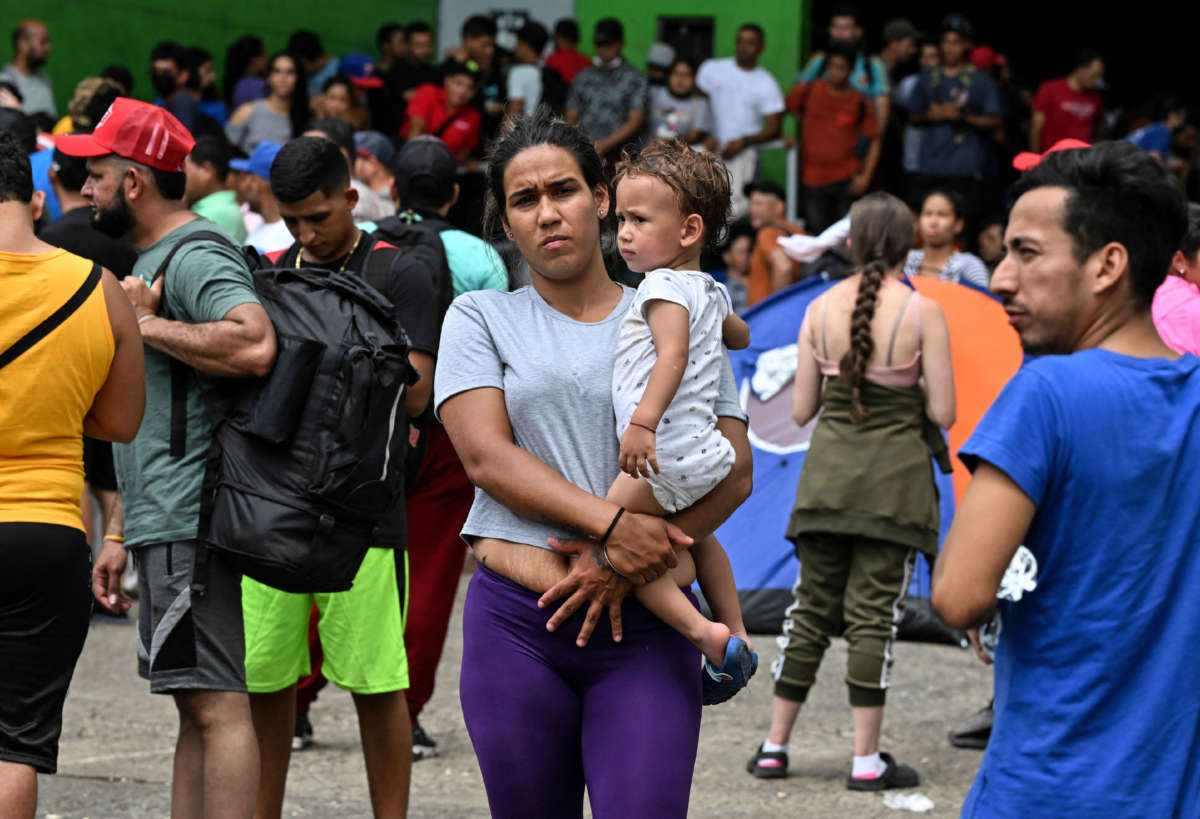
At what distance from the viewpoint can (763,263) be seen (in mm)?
11648

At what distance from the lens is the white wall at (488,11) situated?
15.6 metres

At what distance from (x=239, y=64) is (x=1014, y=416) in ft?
41.2

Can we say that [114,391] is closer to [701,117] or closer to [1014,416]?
[1014,416]

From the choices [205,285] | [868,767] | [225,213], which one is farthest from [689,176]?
[225,213]

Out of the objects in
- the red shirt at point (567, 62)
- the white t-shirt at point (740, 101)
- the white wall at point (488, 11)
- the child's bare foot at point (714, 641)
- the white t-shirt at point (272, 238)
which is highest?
the white wall at point (488, 11)

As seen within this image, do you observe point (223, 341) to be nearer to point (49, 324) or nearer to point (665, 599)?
point (49, 324)

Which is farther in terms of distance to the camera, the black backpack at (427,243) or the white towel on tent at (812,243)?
the white towel on tent at (812,243)

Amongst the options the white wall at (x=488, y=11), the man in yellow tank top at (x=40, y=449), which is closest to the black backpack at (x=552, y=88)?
the white wall at (x=488, y=11)

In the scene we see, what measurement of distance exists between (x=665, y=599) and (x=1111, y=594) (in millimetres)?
900

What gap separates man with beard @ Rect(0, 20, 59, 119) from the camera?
11.6 m

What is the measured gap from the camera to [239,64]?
13.8m

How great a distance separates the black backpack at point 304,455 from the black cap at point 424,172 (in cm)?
175

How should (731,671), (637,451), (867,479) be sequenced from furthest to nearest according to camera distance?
(867,479) < (731,671) < (637,451)

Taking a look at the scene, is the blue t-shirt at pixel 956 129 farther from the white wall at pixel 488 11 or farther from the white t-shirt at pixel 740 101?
the white wall at pixel 488 11
